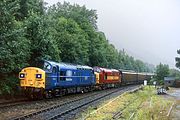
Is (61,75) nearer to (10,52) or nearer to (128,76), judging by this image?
(10,52)

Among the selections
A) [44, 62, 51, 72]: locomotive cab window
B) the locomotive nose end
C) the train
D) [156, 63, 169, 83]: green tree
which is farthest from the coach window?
[156, 63, 169, 83]: green tree

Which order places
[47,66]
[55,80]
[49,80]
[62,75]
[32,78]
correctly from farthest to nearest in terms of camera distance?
[62,75], [55,80], [47,66], [49,80], [32,78]

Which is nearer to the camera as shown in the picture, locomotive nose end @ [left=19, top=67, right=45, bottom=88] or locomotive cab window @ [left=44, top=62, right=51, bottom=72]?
locomotive nose end @ [left=19, top=67, right=45, bottom=88]

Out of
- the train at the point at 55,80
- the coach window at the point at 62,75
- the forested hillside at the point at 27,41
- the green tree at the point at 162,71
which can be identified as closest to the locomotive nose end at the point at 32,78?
the train at the point at 55,80

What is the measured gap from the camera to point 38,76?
103 feet

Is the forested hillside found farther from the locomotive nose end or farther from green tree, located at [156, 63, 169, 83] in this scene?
green tree, located at [156, 63, 169, 83]

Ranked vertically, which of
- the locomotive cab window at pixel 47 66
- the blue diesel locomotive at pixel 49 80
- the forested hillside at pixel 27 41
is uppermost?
the forested hillside at pixel 27 41

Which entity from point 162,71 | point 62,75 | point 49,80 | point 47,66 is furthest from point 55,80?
point 162,71

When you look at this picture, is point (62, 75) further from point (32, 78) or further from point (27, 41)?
point (32, 78)

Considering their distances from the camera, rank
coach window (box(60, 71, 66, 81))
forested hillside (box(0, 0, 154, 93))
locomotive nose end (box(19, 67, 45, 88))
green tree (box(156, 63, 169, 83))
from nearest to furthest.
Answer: forested hillside (box(0, 0, 154, 93)) < locomotive nose end (box(19, 67, 45, 88)) < coach window (box(60, 71, 66, 81)) < green tree (box(156, 63, 169, 83))

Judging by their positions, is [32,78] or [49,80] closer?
[32,78]

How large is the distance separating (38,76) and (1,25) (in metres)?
5.75

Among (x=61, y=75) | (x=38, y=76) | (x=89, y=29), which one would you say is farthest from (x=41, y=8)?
(x=89, y=29)

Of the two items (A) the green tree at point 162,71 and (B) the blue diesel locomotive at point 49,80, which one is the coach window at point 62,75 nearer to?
(B) the blue diesel locomotive at point 49,80
